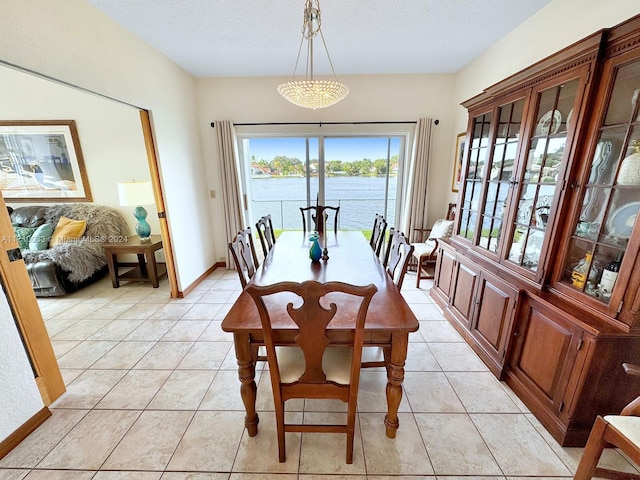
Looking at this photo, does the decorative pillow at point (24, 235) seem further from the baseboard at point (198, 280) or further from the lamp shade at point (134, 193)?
the baseboard at point (198, 280)

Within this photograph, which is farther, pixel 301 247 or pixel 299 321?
pixel 301 247

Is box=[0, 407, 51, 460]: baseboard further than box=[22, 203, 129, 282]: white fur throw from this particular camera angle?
No

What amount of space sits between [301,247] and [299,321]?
1435mm

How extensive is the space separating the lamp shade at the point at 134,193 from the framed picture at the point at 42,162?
1020 millimetres

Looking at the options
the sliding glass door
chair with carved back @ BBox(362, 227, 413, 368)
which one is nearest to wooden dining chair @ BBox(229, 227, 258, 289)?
chair with carved back @ BBox(362, 227, 413, 368)

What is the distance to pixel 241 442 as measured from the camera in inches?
56.6

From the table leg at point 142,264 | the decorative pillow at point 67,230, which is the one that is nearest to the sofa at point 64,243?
the decorative pillow at point 67,230

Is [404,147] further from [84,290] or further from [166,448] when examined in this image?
[84,290]

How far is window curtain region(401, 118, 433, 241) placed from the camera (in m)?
3.44

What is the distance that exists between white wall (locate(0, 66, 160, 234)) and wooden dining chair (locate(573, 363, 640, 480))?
4.48 m

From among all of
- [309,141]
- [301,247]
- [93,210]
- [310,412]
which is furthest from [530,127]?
[93,210]

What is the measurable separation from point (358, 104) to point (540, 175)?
247 cm

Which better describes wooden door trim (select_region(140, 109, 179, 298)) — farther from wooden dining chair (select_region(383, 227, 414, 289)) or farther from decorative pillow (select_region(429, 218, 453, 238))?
decorative pillow (select_region(429, 218, 453, 238))

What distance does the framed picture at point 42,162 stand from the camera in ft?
10.8
